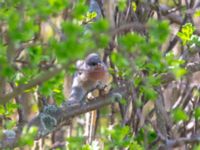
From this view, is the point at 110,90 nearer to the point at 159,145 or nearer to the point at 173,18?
the point at 159,145

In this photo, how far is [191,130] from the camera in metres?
3.08

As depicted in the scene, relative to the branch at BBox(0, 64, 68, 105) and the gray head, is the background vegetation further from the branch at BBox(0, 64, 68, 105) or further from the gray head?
the gray head

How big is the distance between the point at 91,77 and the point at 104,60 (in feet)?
0.51

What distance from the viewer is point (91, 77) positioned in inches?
107

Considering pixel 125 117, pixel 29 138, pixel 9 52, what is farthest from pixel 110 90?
pixel 9 52

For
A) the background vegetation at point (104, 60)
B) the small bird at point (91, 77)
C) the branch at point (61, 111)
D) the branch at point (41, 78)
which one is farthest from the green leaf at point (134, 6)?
the branch at point (41, 78)

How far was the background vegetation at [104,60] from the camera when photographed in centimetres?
154

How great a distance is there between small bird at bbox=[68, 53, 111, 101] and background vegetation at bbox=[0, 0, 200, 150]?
63 mm

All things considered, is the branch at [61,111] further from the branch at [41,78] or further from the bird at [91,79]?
the branch at [41,78]

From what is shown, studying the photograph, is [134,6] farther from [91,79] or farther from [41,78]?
[41,78]

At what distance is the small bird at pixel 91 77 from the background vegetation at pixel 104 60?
0.06 meters

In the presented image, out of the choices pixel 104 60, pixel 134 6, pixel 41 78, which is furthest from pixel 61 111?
pixel 41 78

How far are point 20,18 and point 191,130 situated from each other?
1740mm

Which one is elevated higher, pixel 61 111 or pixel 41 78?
pixel 41 78
